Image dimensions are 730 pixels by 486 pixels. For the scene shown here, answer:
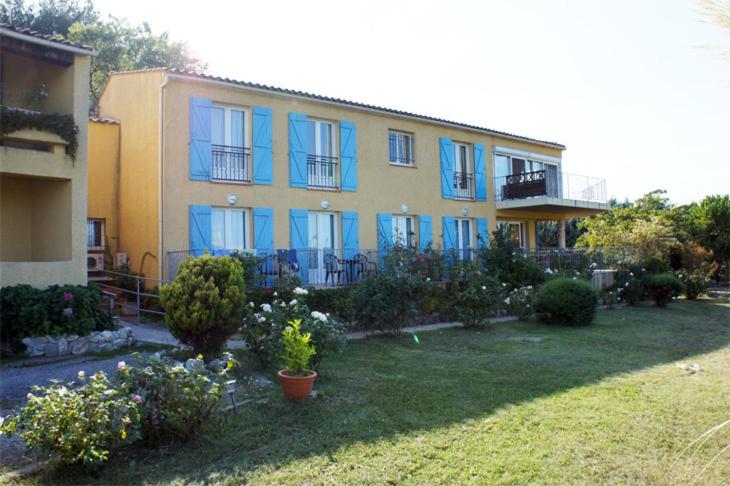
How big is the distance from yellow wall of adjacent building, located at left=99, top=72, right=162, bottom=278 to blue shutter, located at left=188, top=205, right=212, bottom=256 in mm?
846

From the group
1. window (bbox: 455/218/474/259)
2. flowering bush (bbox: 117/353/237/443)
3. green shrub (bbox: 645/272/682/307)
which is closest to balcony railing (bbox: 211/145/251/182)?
window (bbox: 455/218/474/259)

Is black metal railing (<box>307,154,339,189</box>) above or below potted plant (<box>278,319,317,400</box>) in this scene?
above

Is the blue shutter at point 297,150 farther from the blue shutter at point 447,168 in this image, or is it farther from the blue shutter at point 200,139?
the blue shutter at point 447,168

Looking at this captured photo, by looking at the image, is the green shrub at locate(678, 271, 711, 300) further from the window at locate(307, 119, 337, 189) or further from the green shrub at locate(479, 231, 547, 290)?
the window at locate(307, 119, 337, 189)

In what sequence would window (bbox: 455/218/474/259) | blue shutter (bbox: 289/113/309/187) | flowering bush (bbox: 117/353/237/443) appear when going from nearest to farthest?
flowering bush (bbox: 117/353/237/443) → blue shutter (bbox: 289/113/309/187) → window (bbox: 455/218/474/259)

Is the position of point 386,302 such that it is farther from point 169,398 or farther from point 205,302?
point 169,398

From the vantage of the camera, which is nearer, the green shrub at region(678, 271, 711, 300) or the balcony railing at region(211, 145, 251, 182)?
the balcony railing at region(211, 145, 251, 182)

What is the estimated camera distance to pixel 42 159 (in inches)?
396

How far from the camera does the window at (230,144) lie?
1405 centimetres

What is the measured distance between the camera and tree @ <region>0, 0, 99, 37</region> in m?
25.2

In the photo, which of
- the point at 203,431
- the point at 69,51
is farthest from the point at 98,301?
the point at 203,431

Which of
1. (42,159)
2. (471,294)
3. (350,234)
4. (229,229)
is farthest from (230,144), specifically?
(471,294)

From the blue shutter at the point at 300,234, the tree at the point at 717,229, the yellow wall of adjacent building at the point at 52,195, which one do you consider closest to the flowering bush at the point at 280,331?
the yellow wall of adjacent building at the point at 52,195

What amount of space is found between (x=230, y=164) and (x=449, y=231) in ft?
27.7
